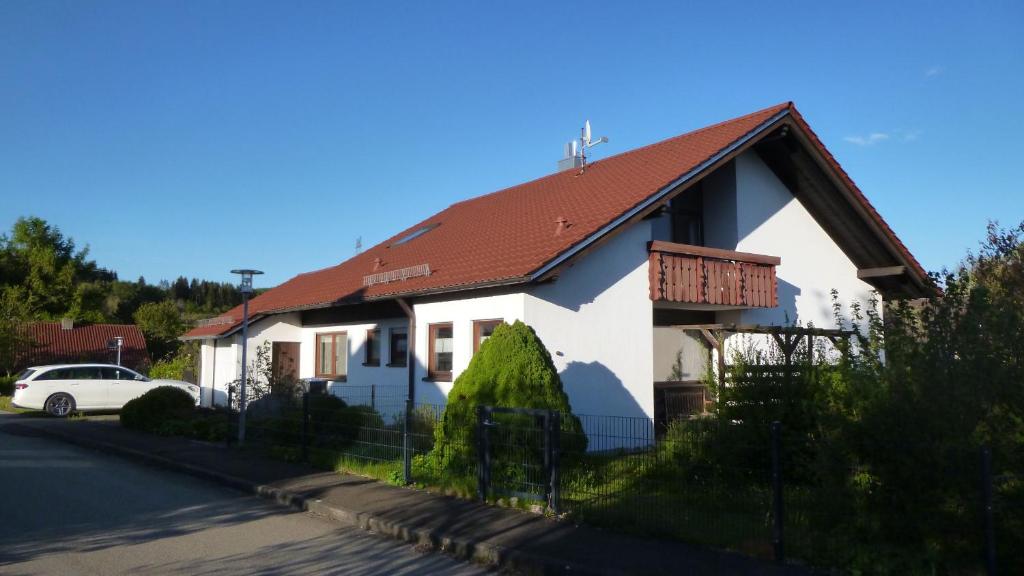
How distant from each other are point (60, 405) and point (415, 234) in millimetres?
11450

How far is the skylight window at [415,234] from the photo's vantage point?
2278cm

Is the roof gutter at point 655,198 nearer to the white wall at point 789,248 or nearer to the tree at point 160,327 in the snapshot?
the white wall at point 789,248

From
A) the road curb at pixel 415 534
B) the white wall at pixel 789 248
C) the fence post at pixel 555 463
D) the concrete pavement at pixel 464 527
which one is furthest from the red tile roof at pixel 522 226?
the road curb at pixel 415 534

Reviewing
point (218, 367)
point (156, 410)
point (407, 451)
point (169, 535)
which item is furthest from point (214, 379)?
point (169, 535)

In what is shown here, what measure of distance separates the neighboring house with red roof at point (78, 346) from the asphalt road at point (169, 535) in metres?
28.9

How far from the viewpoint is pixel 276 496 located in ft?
36.4

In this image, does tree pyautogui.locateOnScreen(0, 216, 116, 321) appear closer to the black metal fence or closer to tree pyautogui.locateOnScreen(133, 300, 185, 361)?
tree pyautogui.locateOnScreen(133, 300, 185, 361)

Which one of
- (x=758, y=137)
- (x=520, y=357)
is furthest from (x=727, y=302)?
(x=520, y=357)

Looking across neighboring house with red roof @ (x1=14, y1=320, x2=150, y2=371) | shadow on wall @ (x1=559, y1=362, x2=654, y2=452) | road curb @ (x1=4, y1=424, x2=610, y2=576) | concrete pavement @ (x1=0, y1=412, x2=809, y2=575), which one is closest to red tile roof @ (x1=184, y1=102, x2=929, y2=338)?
shadow on wall @ (x1=559, y1=362, x2=654, y2=452)

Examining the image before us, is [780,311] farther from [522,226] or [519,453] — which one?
[519,453]

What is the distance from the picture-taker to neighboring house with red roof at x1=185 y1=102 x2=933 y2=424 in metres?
14.3

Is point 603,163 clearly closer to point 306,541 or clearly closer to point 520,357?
point 520,357

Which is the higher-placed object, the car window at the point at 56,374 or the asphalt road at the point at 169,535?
the car window at the point at 56,374

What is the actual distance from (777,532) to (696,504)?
1257mm
